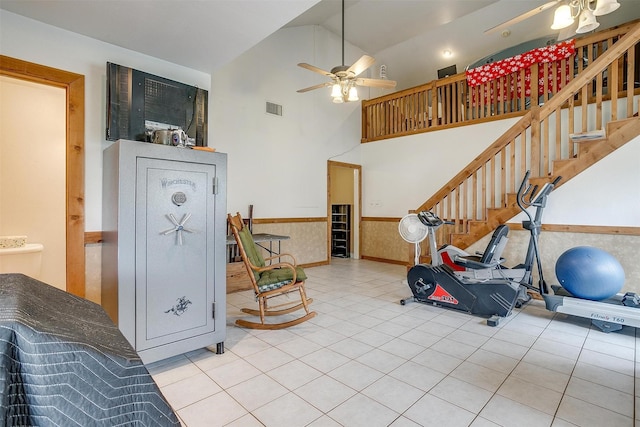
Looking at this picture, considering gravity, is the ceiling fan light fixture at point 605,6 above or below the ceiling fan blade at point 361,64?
below

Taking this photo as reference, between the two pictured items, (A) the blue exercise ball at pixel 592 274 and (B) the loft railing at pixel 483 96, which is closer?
(A) the blue exercise ball at pixel 592 274

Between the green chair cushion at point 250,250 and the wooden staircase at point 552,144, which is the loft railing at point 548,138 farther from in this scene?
the green chair cushion at point 250,250

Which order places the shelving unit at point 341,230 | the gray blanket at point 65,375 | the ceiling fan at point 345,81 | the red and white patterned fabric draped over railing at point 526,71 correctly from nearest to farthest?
the gray blanket at point 65,375 → the ceiling fan at point 345,81 → the red and white patterned fabric draped over railing at point 526,71 → the shelving unit at point 341,230

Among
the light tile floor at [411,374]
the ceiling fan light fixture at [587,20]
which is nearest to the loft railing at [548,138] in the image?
the ceiling fan light fixture at [587,20]

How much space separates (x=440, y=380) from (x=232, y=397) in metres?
1.42

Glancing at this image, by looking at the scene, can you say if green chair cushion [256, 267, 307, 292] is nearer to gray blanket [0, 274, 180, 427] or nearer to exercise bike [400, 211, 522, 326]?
exercise bike [400, 211, 522, 326]

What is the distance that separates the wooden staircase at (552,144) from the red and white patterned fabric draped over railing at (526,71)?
258 mm

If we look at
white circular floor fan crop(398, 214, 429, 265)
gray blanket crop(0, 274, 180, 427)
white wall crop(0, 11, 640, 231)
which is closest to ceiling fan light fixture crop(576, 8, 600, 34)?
white wall crop(0, 11, 640, 231)

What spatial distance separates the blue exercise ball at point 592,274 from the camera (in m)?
3.01

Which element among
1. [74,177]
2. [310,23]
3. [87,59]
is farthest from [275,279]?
[310,23]

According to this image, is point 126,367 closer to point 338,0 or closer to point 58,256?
point 58,256

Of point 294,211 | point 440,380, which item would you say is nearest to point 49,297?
point 440,380

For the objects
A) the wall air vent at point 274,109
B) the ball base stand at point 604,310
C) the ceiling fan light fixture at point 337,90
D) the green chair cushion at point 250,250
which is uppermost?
the wall air vent at point 274,109

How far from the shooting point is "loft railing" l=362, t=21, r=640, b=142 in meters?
4.22
